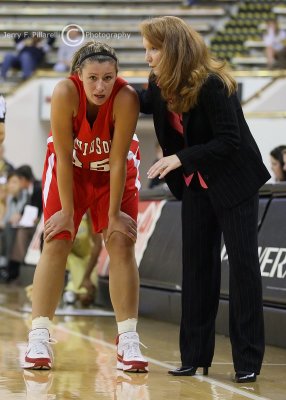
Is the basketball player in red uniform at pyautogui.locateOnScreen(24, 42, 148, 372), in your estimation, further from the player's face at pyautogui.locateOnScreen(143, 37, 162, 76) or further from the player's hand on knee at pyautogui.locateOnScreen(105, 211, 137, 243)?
the player's face at pyautogui.locateOnScreen(143, 37, 162, 76)

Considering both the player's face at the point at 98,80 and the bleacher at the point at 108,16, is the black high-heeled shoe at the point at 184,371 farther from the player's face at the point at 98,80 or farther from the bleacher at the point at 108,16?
the bleacher at the point at 108,16

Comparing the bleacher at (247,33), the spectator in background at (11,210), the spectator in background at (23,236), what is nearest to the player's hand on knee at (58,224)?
the spectator in background at (23,236)

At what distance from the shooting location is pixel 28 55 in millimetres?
21266

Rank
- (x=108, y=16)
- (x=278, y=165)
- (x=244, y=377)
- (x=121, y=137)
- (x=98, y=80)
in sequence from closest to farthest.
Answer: (x=244, y=377), (x=98, y=80), (x=121, y=137), (x=278, y=165), (x=108, y=16)

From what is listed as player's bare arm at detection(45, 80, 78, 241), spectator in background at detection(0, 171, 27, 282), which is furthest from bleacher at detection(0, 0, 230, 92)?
player's bare arm at detection(45, 80, 78, 241)

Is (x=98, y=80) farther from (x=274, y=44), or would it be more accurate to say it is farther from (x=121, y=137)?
(x=274, y=44)

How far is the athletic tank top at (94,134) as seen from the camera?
541 centimetres

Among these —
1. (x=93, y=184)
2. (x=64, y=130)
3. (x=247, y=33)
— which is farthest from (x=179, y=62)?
(x=247, y=33)

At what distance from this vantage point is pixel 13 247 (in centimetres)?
1358

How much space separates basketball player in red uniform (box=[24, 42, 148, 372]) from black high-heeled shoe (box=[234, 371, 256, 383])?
0.51 metres

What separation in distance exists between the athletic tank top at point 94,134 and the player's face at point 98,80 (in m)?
0.08

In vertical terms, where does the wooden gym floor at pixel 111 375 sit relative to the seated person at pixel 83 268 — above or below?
below

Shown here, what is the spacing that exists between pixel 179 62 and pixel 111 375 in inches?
62.1

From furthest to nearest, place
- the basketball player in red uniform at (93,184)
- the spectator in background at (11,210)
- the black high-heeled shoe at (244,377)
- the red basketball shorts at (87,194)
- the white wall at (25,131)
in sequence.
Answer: the white wall at (25,131)
the spectator in background at (11,210)
the red basketball shorts at (87,194)
the basketball player in red uniform at (93,184)
the black high-heeled shoe at (244,377)
